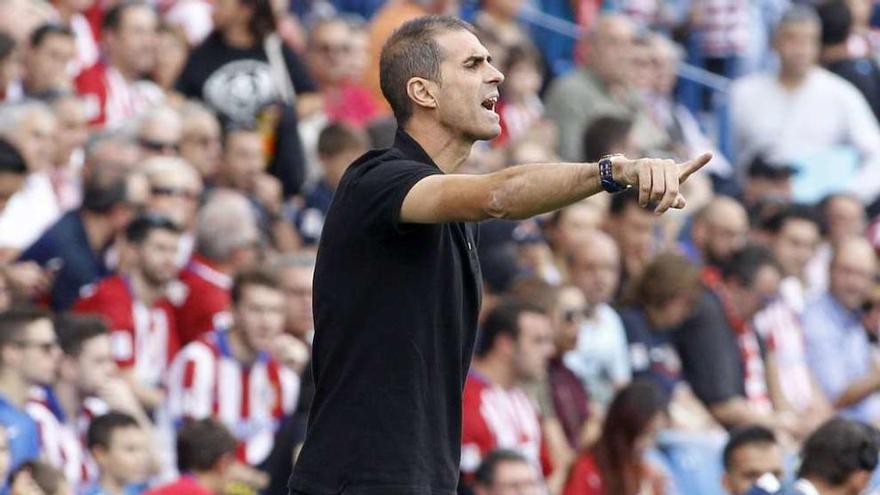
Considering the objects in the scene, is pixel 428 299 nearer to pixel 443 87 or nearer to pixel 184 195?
pixel 443 87

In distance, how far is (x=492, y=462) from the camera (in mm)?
8391

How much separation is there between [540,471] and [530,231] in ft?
6.03

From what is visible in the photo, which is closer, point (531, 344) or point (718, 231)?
point (531, 344)

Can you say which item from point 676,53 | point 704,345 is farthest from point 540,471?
point 676,53

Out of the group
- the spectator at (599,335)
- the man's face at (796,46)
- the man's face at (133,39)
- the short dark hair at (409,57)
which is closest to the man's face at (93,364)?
the spectator at (599,335)

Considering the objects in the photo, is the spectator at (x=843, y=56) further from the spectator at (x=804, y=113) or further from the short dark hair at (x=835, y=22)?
the spectator at (x=804, y=113)

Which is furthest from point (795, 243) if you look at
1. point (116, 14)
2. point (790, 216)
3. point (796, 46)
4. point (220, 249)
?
point (116, 14)

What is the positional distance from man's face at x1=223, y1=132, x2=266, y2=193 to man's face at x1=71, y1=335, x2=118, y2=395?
2102 mm

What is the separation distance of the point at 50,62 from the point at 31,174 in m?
0.73

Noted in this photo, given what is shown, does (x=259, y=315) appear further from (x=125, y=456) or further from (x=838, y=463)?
(x=838, y=463)

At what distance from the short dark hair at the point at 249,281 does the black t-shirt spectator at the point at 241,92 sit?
202 centimetres

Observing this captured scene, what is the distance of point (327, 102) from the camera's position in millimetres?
11906

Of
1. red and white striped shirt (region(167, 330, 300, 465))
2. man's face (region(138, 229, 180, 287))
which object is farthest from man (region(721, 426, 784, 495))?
man's face (region(138, 229, 180, 287))

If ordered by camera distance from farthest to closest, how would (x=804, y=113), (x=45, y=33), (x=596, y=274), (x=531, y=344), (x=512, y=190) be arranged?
(x=804, y=113) → (x=596, y=274) → (x=45, y=33) → (x=531, y=344) → (x=512, y=190)
